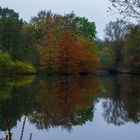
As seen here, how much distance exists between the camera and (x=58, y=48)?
6744cm

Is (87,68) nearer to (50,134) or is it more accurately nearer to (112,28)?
(112,28)

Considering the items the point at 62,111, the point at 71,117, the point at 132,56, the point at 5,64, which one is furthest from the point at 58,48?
the point at 71,117

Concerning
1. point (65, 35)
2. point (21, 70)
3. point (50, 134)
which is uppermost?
point (65, 35)

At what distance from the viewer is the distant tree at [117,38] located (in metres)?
86.6

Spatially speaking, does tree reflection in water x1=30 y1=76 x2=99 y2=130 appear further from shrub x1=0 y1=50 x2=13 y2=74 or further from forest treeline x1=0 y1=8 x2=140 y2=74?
forest treeline x1=0 y1=8 x2=140 y2=74

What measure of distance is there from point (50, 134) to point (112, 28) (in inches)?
2910

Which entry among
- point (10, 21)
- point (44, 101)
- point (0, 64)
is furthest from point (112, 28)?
point (44, 101)

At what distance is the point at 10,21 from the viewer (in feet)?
215

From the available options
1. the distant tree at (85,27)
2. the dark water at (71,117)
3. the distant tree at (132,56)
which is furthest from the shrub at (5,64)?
the distant tree at (85,27)

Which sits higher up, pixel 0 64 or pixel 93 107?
pixel 0 64

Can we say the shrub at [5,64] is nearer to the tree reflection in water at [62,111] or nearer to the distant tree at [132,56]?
the tree reflection in water at [62,111]

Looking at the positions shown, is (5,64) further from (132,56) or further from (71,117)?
(71,117)

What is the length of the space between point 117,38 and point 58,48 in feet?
79.7

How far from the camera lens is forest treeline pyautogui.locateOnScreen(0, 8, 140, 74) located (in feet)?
214
